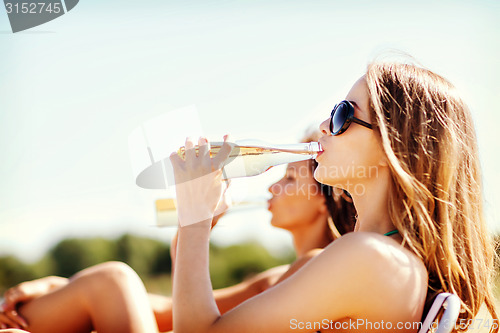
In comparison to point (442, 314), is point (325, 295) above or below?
above

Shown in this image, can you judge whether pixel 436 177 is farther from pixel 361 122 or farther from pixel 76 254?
pixel 76 254

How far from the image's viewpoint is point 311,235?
3592 millimetres

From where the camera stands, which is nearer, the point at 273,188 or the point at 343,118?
the point at 343,118

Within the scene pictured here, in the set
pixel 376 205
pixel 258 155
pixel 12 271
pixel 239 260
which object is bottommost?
pixel 239 260

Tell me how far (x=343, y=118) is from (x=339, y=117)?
0.9 inches

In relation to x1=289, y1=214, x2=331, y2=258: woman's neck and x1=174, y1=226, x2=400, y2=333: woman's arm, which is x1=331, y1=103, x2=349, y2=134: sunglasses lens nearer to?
x1=174, y1=226, x2=400, y2=333: woman's arm

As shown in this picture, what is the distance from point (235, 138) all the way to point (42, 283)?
1278 mm

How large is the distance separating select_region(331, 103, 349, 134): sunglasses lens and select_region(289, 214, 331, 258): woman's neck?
4.93 feet

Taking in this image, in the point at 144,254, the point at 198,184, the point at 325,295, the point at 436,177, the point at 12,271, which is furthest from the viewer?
the point at 144,254

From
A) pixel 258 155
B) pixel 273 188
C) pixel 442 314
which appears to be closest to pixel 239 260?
pixel 273 188

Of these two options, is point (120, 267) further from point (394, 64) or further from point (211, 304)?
point (394, 64)

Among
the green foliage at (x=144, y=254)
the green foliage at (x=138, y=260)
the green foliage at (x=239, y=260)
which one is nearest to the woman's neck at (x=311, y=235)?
the green foliage at (x=138, y=260)

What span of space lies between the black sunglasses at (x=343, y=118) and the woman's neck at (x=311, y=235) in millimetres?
1510

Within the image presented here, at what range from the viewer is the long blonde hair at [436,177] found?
6.49 feet
